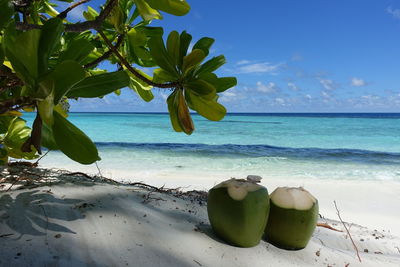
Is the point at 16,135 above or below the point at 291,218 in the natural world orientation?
above

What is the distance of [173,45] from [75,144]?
34 cm

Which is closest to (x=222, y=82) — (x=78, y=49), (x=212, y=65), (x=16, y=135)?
(x=212, y=65)

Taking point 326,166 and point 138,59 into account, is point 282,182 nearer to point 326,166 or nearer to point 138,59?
point 326,166

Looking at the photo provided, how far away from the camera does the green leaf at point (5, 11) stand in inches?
20.9

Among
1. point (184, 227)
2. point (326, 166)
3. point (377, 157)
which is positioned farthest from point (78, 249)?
point (377, 157)

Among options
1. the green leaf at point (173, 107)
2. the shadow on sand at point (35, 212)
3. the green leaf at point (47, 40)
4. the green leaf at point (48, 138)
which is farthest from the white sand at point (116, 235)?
the green leaf at point (47, 40)

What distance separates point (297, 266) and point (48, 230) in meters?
0.69

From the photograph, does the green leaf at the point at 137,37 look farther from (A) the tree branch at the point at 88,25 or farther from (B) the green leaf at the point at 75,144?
(B) the green leaf at the point at 75,144

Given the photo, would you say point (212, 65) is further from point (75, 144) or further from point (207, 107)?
point (75, 144)

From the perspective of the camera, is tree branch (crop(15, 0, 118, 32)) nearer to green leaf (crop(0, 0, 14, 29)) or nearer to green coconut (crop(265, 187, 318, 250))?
green leaf (crop(0, 0, 14, 29))

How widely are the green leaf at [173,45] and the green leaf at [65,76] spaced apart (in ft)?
1.04

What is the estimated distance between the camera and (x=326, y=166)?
5.70 meters

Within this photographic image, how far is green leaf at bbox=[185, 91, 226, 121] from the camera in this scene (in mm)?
774

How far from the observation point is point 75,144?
0.60 meters
